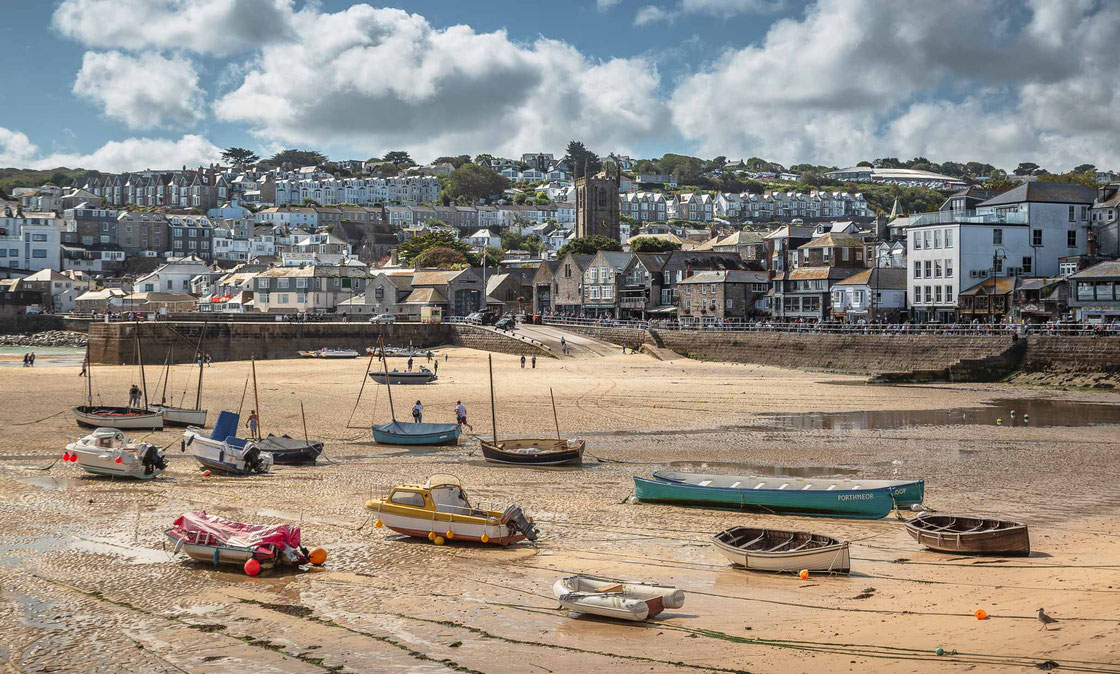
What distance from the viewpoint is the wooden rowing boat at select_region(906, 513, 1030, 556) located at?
55.1 ft

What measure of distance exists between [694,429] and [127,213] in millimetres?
155982

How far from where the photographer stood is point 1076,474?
25.8m

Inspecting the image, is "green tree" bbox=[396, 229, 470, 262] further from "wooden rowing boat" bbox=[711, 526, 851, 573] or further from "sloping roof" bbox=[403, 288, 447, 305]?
"wooden rowing boat" bbox=[711, 526, 851, 573]

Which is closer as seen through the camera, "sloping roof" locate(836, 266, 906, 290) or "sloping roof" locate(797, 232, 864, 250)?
"sloping roof" locate(836, 266, 906, 290)

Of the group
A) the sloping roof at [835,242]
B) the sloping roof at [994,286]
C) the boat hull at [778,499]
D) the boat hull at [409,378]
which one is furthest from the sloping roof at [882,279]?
the boat hull at [778,499]

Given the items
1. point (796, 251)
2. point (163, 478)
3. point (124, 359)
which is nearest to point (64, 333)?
point (124, 359)

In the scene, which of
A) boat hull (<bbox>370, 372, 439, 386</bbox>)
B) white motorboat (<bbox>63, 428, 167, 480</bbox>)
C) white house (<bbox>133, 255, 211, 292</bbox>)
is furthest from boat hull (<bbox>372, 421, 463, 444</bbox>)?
white house (<bbox>133, 255, 211, 292</bbox>)

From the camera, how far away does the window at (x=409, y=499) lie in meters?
19.1

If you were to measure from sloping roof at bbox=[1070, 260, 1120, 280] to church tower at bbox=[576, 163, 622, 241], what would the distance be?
9873 centimetres

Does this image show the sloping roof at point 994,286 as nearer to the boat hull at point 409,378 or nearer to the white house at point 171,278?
the boat hull at point 409,378

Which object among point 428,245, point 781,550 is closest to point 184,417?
point 781,550

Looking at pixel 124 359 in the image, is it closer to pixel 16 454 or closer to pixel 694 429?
pixel 16 454

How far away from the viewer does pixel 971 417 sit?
126ft

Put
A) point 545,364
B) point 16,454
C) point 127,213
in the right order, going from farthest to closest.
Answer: point 127,213, point 545,364, point 16,454
